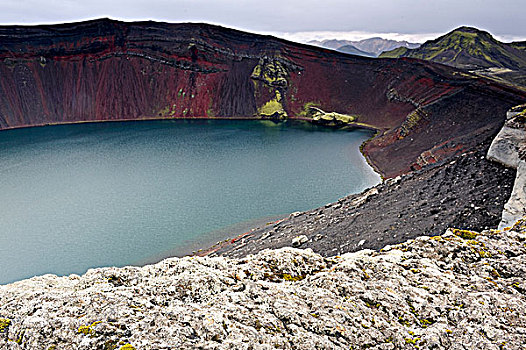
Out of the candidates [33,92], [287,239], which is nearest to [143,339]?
[287,239]

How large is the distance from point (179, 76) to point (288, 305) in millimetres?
72596

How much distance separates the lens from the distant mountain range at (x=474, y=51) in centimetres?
11388

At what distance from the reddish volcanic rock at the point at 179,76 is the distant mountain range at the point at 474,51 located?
6389 centimetres

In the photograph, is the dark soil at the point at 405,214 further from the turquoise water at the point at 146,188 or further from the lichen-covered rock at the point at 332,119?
the lichen-covered rock at the point at 332,119

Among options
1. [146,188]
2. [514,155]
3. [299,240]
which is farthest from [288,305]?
[146,188]

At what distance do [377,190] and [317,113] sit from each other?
4510 centimetres

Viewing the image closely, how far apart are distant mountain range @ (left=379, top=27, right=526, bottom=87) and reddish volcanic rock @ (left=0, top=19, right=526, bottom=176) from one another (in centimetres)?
6389

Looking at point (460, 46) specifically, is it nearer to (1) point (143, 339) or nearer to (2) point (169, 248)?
(2) point (169, 248)

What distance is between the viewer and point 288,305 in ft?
14.8

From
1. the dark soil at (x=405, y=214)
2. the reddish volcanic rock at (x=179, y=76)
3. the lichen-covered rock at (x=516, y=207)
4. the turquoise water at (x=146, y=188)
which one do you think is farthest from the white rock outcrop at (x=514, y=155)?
the reddish volcanic rock at (x=179, y=76)

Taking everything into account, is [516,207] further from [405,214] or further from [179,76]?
[179,76]

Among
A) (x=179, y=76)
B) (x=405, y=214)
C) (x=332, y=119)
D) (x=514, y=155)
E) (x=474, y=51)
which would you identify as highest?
(x=474, y=51)

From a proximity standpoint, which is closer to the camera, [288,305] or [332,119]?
[288,305]

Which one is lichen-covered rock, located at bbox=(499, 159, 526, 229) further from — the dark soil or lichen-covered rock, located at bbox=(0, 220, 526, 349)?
lichen-covered rock, located at bbox=(0, 220, 526, 349)
